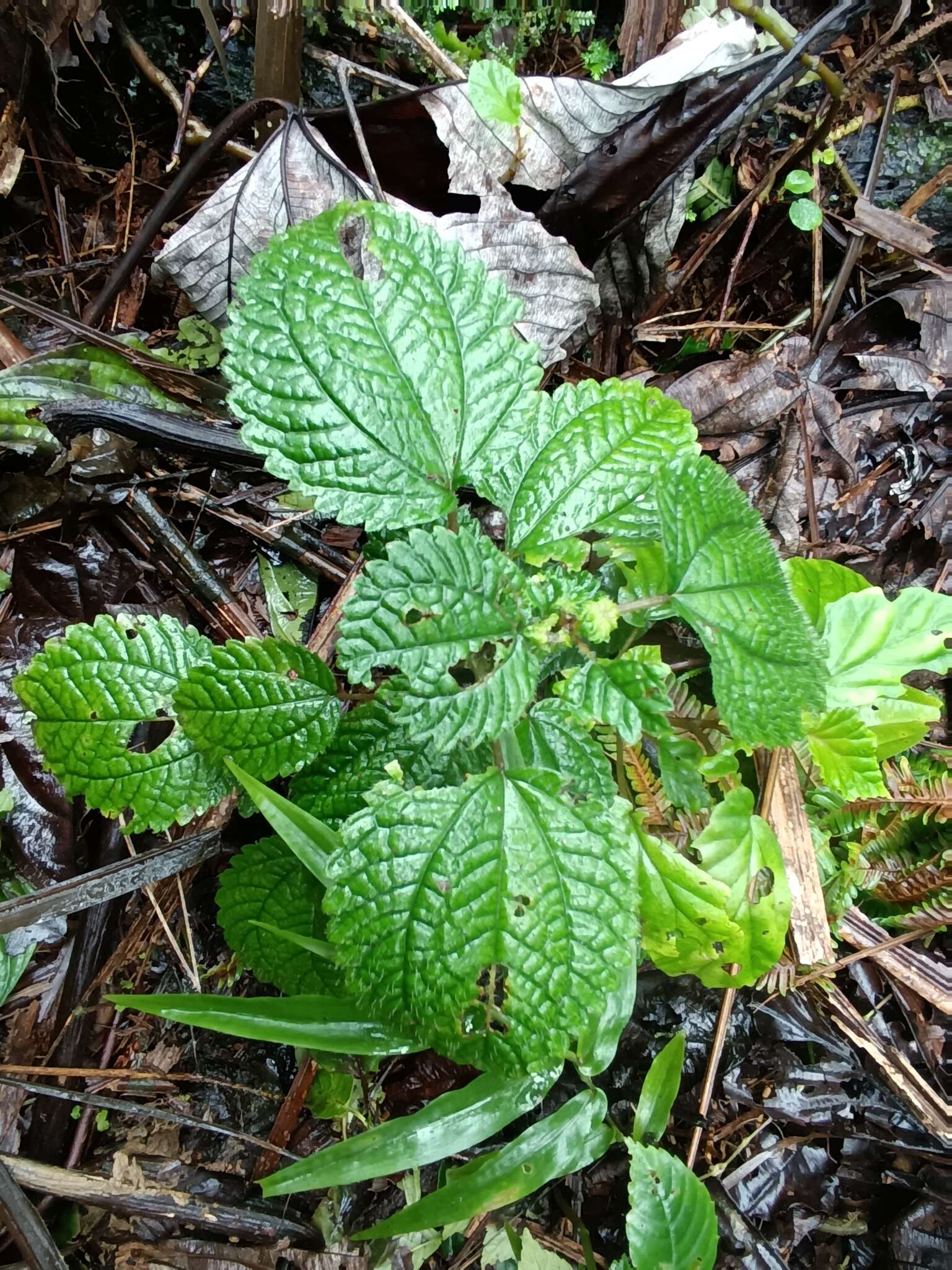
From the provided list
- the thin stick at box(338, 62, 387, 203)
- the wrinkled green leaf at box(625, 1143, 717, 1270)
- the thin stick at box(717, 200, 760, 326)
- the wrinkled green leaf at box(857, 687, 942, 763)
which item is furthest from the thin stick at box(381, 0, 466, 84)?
the wrinkled green leaf at box(625, 1143, 717, 1270)

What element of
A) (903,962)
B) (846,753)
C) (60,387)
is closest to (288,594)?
(60,387)

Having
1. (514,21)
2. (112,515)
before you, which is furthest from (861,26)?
(112,515)

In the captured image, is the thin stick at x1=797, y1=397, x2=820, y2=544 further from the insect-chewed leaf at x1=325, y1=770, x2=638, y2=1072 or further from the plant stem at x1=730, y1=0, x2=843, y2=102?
the insect-chewed leaf at x1=325, y1=770, x2=638, y2=1072

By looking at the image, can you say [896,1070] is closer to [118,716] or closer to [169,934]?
[169,934]

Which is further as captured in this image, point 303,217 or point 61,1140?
point 303,217

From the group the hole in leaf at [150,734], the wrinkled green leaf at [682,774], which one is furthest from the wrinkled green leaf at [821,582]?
Result: the hole in leaf at [150,734]

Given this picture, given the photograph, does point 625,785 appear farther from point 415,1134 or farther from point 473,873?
point 415,1134
